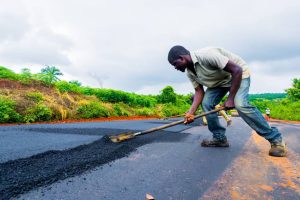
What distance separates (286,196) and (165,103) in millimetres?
23045

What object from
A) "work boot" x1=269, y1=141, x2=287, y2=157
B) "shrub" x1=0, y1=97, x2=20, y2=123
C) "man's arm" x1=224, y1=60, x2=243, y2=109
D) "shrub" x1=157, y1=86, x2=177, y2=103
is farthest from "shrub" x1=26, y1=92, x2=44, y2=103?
"shrub" x1=157, y1=86, x2=177, y2=103

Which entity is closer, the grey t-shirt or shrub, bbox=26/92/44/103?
the grey t-shirt

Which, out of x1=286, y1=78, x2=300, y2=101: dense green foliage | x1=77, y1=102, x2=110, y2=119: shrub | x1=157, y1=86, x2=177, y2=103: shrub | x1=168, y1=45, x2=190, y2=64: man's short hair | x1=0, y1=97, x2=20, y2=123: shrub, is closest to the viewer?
x1=168, y1=45, x2=190, y2=64: man's short hair

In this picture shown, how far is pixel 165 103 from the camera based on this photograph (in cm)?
2484

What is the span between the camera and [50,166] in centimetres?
258

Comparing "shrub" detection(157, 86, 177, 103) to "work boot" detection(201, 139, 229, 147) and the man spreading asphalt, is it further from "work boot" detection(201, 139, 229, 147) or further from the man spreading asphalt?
the man spreading asphalt

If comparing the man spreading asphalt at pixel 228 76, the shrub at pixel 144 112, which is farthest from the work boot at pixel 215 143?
the shrub at pixel 144 112

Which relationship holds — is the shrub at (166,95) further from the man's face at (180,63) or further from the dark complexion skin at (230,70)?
the man's face at (180,63)

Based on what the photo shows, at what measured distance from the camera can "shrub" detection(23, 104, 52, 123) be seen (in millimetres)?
9039

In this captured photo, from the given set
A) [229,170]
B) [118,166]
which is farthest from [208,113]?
[118,166]

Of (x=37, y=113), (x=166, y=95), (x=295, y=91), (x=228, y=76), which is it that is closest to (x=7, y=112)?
(x=37, y=113)

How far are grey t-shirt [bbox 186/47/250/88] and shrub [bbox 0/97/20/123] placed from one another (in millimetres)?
6781

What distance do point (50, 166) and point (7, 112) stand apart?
22.6ft

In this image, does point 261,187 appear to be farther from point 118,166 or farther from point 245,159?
point 118,166
